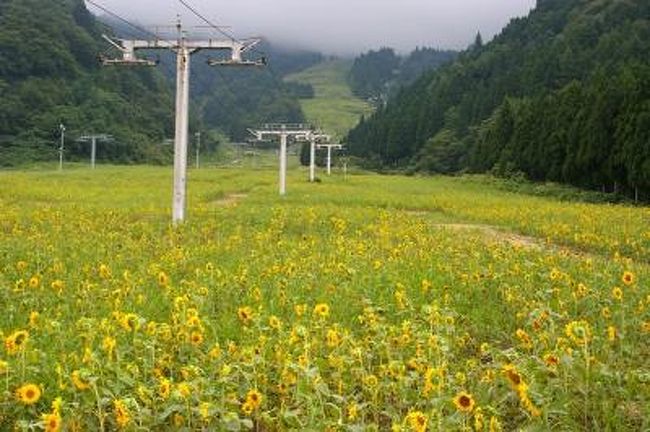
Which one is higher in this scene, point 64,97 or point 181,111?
point 64,97

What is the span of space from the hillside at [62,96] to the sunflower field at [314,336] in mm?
95226

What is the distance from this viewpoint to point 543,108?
6962cm

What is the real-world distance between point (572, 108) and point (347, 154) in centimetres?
8739

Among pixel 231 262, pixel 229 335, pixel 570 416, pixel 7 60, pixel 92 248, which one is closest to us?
pixel 570 416

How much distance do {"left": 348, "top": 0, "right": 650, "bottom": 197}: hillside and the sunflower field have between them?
37177mm

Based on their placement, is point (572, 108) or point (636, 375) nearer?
point (636, 375)

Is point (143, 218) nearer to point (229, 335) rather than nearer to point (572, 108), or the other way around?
point (229, 335)

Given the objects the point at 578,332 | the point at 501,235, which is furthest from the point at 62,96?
the point at 578,332

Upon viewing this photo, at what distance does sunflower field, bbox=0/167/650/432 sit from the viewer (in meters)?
4.95

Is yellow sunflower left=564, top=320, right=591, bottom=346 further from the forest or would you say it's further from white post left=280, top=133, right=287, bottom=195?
the forest

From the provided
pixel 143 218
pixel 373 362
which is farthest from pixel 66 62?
pixel 373 362

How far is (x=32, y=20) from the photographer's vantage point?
131 metres

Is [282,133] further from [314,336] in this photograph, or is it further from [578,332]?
[578,332]

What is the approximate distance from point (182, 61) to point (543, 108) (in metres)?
50.9
